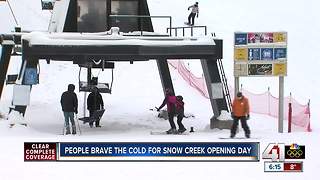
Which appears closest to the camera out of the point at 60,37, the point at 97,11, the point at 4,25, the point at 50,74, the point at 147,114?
the point at 60,37

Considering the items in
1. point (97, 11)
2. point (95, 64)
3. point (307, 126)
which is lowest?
point (307, 126)

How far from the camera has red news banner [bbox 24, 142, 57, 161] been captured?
13.4 m

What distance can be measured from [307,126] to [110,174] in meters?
12.9

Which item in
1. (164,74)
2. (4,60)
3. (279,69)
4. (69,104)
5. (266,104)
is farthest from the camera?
(266,104)

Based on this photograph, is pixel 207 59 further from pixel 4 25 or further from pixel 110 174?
pixel 4 25

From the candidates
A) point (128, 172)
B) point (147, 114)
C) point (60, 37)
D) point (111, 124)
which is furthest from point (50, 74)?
point (128, 172)

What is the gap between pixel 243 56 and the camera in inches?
838

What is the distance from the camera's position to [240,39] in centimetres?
2120

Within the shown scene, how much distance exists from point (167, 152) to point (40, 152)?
105 inches

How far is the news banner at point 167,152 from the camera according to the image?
13179 millimetres

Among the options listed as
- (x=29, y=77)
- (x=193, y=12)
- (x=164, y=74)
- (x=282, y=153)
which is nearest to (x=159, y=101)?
(x=164, y=74)

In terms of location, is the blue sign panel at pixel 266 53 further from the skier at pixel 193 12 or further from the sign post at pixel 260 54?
the skier at pixel 193 12

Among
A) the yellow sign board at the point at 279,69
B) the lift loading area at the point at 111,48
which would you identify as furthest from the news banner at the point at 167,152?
the yellow sign board at the point at 279,69

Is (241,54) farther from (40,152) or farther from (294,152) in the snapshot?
(40,152)
